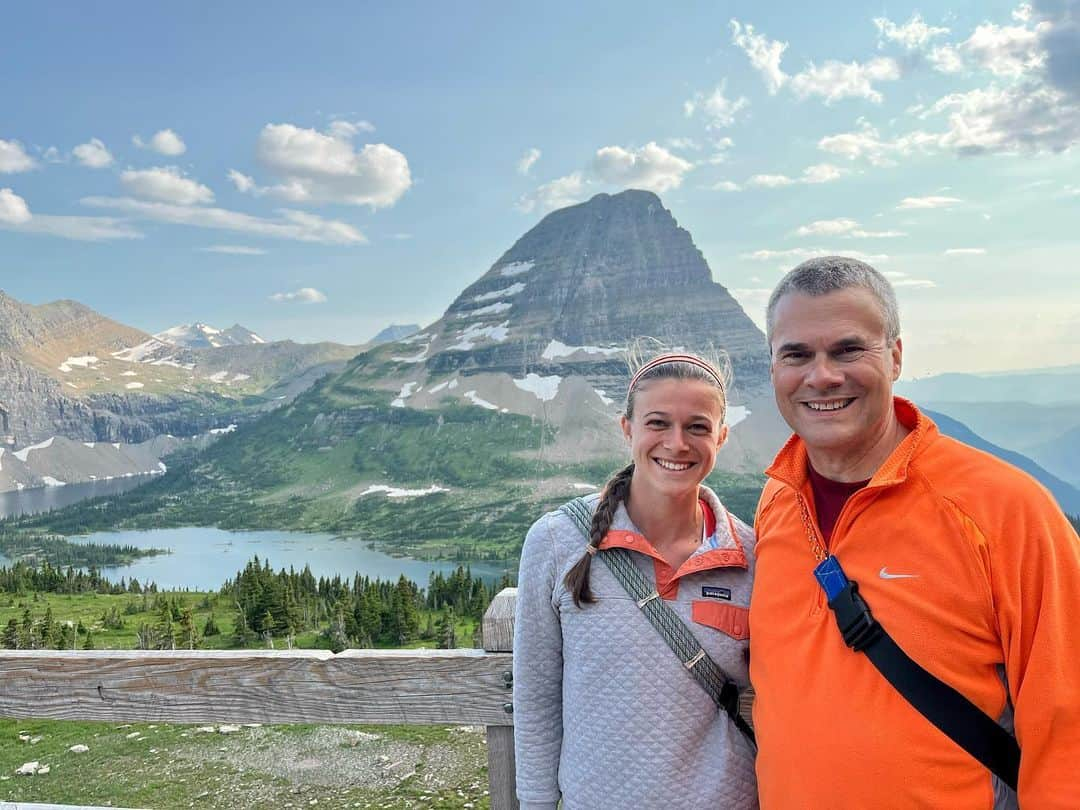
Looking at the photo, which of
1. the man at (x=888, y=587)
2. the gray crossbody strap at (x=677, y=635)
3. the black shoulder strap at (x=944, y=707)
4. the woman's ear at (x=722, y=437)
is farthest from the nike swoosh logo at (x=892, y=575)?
the woman's ear at (x=722, y=437)

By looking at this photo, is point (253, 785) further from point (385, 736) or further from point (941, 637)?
point (941, 637)

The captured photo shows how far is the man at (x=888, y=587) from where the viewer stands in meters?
2.38

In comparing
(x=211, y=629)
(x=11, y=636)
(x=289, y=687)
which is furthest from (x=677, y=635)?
(x=211, y=629)

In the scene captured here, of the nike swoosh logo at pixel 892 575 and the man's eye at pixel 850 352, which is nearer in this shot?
the nike swoosh logo at pixel 892 575

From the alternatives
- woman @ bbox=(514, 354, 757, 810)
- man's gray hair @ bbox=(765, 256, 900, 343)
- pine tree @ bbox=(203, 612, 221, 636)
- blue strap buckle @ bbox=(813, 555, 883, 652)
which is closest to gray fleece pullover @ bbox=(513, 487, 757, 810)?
woman @ bbox=(514, 354, 757, 810)

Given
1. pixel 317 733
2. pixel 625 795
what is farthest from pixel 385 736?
pixel 625 795

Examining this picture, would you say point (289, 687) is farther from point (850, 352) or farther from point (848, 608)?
point (850, 352)

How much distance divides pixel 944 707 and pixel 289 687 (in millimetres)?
2929

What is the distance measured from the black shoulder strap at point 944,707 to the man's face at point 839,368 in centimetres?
77

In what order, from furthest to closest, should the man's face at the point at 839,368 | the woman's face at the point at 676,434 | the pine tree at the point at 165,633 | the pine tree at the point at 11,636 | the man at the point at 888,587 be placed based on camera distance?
the pine tree at the point at 165,633
the pine tree at the point at 11,636
the woman's face at the point at 676,434
the man's face at the point at 839,368
the man at the point at 888,587

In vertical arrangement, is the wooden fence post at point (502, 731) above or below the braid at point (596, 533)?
below

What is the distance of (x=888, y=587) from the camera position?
264 cm

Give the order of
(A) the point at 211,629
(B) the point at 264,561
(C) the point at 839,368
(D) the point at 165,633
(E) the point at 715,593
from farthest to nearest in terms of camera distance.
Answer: (B) the point at 264,561, (A) the point at 211,629, (D) the point at 165,633, (E) the point at 715,593, (C) the point at 839,368

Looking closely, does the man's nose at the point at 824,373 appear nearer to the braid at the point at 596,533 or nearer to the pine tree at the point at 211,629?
the braid at the point at 596,533
